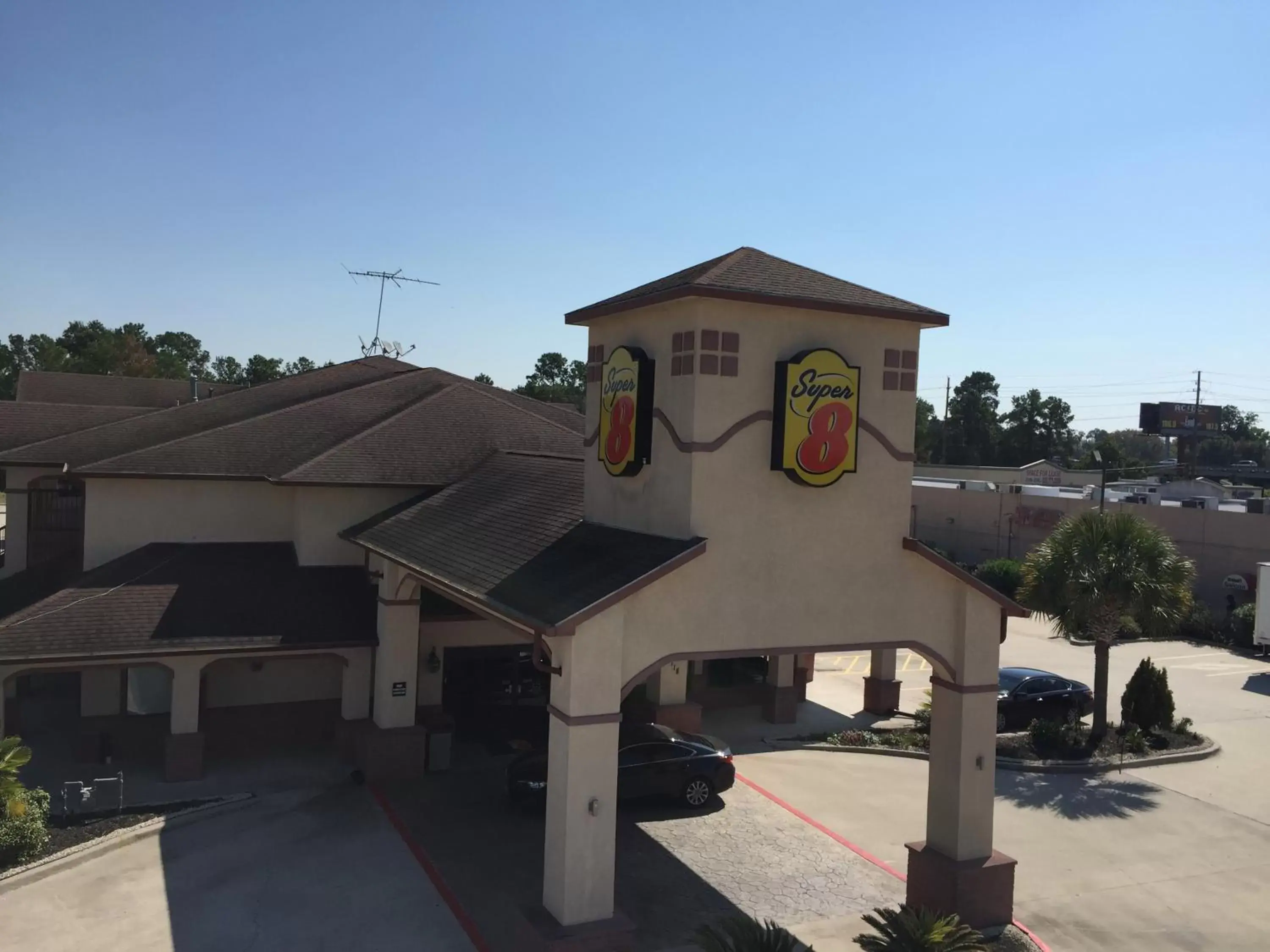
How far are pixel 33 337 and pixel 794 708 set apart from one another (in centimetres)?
12307

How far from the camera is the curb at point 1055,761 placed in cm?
1956

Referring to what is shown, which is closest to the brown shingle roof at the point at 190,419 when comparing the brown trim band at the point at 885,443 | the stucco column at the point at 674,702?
the stucco column at the point at 674,702

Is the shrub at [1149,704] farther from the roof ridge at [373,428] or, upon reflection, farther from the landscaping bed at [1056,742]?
the roof ridge at [373,428]

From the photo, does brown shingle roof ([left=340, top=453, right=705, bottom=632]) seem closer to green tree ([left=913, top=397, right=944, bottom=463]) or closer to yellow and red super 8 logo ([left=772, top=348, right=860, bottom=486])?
yellow and red super 8 logo ([left=772, top=348, right=860, bottom=486])

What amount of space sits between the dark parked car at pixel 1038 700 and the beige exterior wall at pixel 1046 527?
10.0 m

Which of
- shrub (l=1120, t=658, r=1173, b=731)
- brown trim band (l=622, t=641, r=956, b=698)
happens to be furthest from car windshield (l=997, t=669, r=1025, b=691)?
brown trim band (l=622, t=641, r=956, b=698)

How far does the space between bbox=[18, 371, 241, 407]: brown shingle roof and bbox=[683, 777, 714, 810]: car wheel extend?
104 ft

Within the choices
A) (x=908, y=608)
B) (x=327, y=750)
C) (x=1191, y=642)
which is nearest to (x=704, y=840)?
(x=908, y=608)

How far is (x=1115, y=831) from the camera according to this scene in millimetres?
16250

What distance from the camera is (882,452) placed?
1245 cm

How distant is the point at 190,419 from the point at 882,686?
18.9 m

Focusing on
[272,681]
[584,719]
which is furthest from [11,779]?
[584,719]

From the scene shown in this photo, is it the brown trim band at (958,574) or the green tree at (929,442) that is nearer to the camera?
the brown trim band at (958,574)

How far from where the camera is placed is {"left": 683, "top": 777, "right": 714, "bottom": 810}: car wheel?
16469 mm
